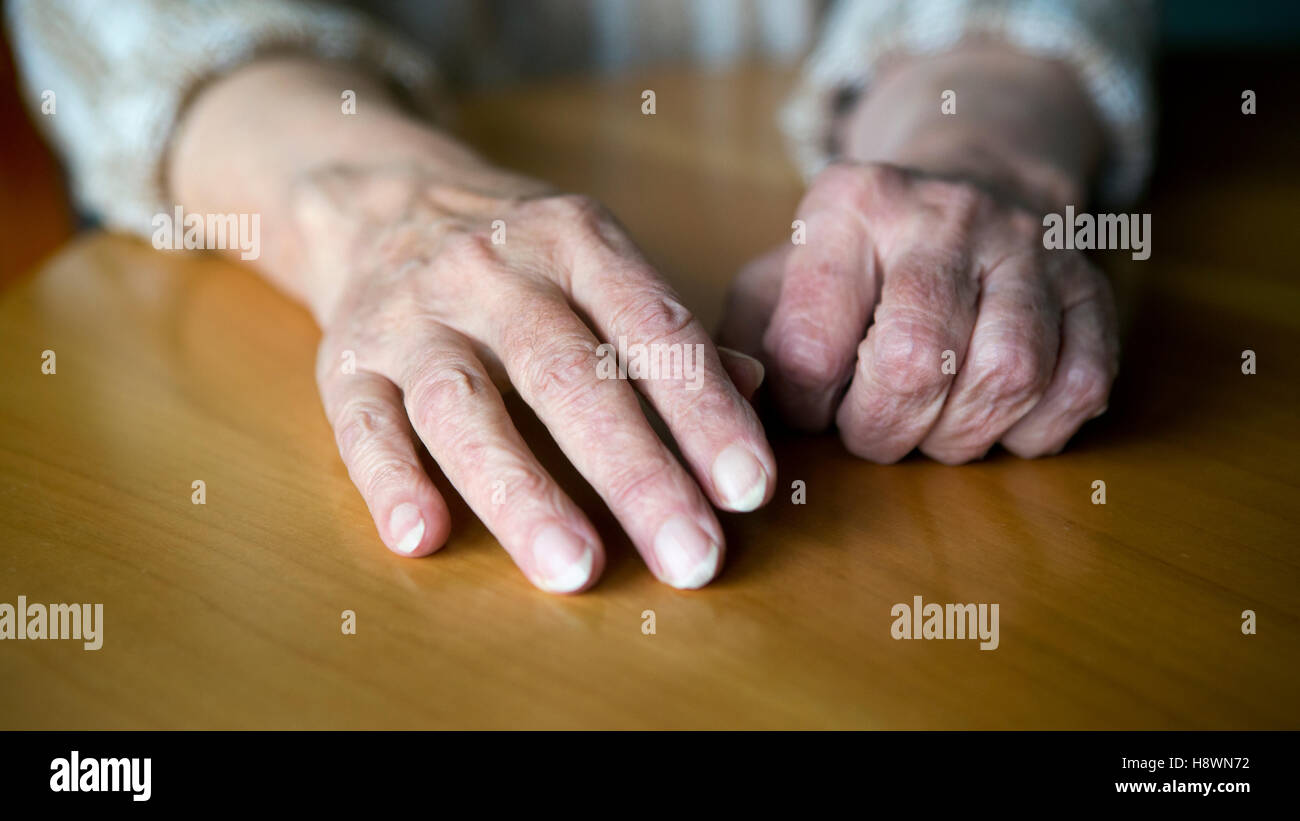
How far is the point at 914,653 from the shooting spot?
0.49 meters

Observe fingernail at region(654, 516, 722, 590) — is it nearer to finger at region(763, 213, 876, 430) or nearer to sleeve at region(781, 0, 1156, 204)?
finger at region(763, 213, 876, 430)

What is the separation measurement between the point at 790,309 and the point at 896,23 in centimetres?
51

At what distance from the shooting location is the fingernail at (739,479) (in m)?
0.54

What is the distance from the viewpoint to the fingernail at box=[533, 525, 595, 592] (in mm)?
520

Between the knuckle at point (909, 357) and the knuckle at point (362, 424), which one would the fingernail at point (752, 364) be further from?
the knuckle at point (362, 424)

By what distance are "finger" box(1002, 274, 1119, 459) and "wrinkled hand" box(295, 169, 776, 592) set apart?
6.6 inches

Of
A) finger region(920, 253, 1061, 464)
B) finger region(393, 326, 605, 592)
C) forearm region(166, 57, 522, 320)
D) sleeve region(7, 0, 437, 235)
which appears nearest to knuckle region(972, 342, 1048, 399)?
finger region(920, 253, 1061, 464)

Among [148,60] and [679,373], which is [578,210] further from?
[148,60]

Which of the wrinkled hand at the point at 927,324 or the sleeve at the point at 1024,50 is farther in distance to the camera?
the sleeve at the point at 1024,50

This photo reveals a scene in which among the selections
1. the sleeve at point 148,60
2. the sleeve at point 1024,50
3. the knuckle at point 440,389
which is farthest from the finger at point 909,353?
the sleeve at point 148,60

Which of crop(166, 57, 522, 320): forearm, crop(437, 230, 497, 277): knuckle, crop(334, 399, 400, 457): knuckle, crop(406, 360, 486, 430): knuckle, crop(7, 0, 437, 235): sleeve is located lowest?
crop(334, 399, 400, 457): knuckle
